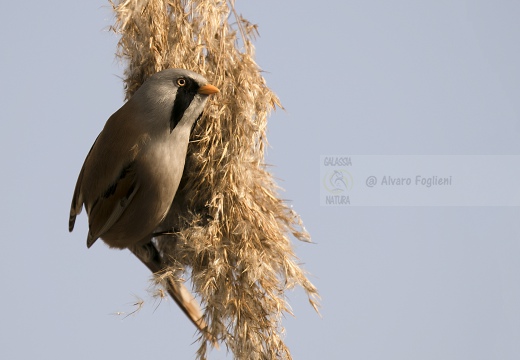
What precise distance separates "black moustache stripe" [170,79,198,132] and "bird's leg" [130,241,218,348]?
55cm

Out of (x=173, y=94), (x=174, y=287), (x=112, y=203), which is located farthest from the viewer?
(x=174, y=287)

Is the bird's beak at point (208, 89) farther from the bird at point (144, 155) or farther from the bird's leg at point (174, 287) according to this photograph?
the bird's leg at point (174, 287)

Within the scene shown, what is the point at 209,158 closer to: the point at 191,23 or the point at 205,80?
the point at 205,80

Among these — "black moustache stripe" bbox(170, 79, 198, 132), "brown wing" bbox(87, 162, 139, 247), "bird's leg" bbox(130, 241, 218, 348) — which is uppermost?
"black moustache stripe" bbox(170, 79, 198, 132)

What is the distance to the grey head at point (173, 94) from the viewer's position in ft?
9.27

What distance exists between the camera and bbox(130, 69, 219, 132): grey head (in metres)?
2.83

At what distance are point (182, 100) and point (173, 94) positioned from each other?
4 centimetres

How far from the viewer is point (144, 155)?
285 centimetres

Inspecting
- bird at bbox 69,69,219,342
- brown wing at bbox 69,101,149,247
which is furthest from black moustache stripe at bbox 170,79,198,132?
brown wing at bbox 69,101,149,247

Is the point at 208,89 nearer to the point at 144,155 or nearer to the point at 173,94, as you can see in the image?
the point at 173,94

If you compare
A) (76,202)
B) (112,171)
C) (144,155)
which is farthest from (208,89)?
(76,202)

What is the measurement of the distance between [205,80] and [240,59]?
0.20m

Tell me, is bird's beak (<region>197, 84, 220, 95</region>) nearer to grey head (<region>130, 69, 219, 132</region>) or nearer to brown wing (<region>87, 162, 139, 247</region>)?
grey head (<region>130, 69, 219, 132</region>)

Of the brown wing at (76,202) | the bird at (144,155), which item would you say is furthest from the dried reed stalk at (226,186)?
the brown wing at (76,202)
